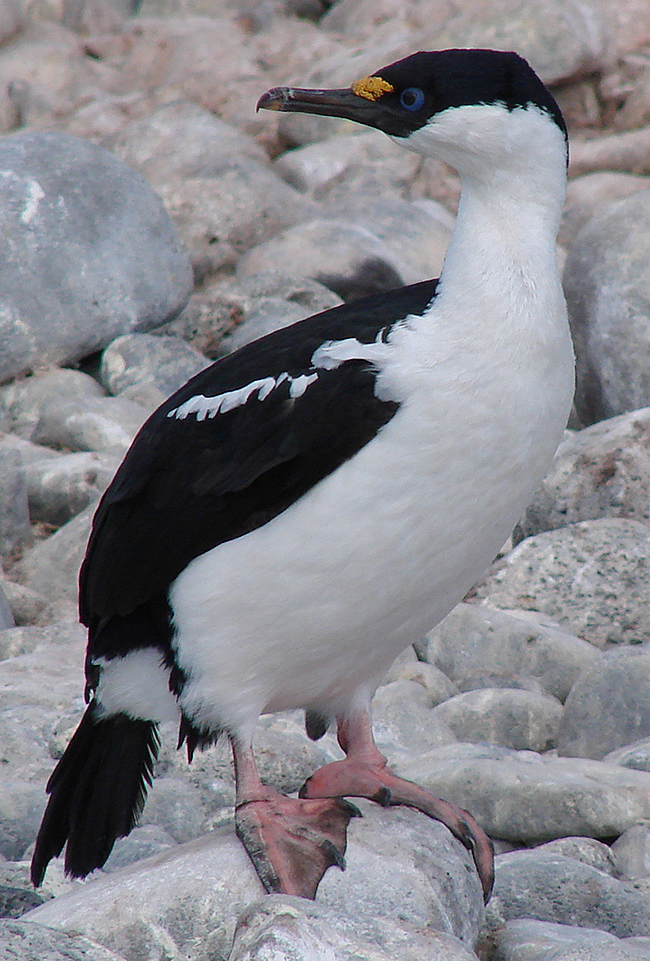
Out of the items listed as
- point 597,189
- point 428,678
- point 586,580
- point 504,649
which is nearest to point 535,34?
point 597,189

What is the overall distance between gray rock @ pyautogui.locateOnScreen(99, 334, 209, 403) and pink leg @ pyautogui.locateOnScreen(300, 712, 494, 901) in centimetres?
400

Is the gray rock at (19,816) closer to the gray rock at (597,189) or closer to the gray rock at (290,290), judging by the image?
the gray rock at (290,290)

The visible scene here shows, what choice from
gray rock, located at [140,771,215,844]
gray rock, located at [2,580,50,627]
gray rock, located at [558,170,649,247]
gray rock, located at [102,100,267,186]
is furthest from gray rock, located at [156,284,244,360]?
gray rock, located at [140,771,215,844]

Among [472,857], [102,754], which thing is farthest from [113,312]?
[472,857]

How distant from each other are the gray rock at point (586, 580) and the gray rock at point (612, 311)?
60.9 inches

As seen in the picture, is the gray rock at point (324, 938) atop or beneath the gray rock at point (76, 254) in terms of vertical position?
atop

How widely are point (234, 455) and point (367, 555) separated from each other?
403mm

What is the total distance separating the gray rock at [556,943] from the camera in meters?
2.64

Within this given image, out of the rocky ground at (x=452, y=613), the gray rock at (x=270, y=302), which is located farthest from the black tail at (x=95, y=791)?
the gray rock at (x=270, y=302)

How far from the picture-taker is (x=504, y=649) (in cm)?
501

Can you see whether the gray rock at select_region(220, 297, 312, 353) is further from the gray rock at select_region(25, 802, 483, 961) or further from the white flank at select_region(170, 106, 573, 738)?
the gray rock at select_region(25, 802, 483, 961)

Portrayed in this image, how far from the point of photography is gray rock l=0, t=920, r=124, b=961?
93.4 inches

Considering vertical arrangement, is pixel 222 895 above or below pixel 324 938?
below

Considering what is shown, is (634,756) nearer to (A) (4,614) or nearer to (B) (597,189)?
(A) (4,614)
